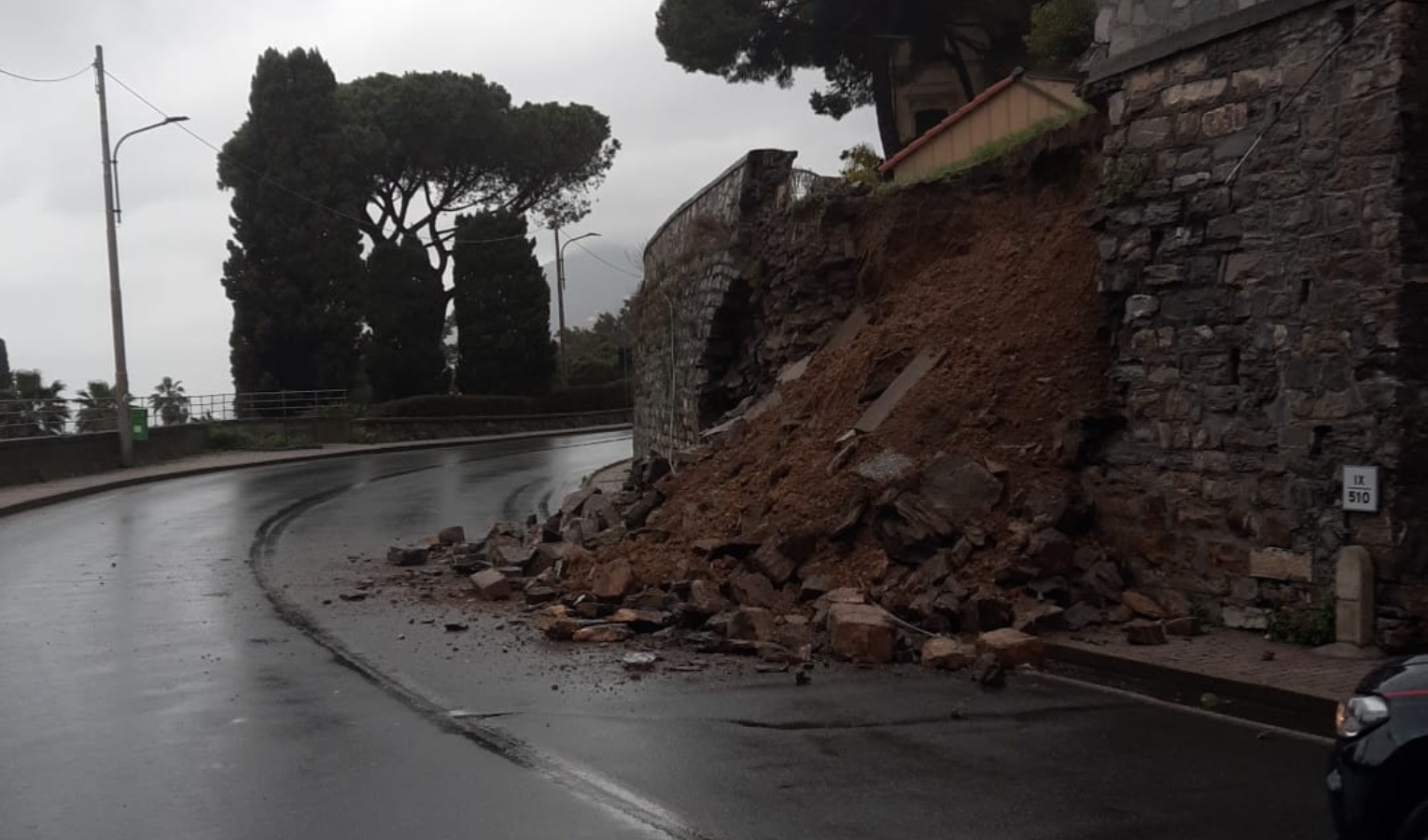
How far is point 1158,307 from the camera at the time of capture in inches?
372

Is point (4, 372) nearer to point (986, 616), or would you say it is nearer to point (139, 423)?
point (139, 423)

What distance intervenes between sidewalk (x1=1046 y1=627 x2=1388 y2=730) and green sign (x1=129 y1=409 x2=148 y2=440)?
27.7 meters

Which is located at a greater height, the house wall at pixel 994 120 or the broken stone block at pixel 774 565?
the house wall at pixel 994 120

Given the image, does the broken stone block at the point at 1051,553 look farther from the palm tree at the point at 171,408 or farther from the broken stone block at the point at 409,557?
the palm tree at the point at 171,408

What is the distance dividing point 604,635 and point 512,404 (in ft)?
132

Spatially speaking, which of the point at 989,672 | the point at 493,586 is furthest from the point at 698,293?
the point at 989,672

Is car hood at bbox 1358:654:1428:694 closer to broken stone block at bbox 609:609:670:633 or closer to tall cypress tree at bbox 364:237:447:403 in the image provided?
broken stone block at bbox 609:609:670:633

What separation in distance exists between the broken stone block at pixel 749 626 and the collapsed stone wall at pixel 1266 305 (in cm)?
290

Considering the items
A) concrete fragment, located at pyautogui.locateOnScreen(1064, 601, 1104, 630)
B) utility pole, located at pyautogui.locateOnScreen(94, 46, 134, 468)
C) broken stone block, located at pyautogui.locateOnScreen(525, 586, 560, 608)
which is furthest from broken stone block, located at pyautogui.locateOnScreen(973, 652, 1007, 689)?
utility pole, located at pyautogui.locateOnScreen(94, 46, 134, 468)

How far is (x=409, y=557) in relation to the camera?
1370 centimetres

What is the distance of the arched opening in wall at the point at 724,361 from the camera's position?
1739 cm

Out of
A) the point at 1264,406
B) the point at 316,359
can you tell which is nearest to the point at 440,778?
the point at 1264,406

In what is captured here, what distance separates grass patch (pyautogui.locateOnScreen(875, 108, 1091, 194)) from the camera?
39.9ft

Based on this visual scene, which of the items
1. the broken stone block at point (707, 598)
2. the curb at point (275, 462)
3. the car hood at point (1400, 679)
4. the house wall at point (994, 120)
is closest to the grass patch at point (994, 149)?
the house wall at point (994, 120)
